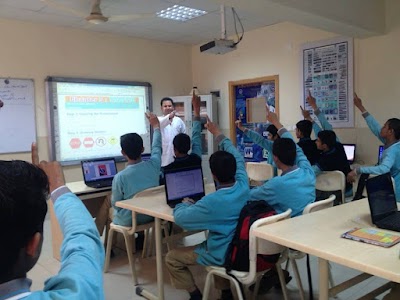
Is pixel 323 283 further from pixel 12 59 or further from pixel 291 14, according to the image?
pixel 12 59

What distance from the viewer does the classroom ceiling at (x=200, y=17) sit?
11.3ft

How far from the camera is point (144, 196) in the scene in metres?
2.85

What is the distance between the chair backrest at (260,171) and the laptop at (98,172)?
4.96 ft

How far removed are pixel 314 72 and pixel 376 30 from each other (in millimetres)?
992

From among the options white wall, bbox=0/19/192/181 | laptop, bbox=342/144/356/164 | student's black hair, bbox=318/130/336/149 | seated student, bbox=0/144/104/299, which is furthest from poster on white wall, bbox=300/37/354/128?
seated student, bbox=0/144/104/299

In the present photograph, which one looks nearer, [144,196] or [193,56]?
[144,196]

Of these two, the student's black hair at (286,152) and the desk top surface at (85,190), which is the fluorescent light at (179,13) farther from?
the student's black hair at (286,152)

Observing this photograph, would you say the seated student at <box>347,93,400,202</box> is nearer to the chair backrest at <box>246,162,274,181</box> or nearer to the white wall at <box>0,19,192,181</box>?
the chair backrest at <box>246,162,274,181</box>

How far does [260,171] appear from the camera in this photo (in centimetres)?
400

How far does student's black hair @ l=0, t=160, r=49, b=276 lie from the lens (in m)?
0.71

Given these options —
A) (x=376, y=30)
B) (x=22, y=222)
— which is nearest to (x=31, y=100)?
(x=376, y=30)

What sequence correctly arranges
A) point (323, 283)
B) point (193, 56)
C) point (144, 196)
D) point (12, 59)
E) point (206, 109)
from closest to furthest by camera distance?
point (323, 283) → point (144, 196) → point (12, 59) → point (206, 109) → point (193, 56)

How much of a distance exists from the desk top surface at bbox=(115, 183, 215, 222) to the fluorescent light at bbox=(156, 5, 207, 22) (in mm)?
2688

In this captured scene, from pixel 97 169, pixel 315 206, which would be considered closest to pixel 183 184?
pixel 315 206
